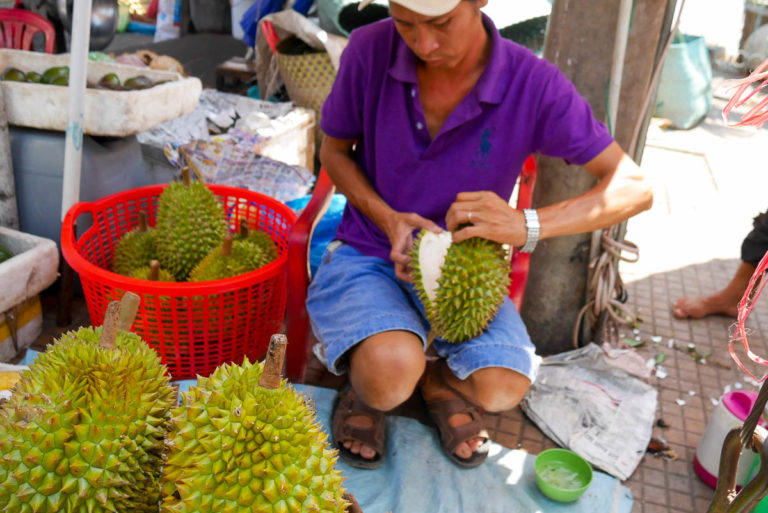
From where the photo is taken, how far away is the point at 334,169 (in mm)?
2537

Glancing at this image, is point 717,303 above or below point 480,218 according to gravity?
below

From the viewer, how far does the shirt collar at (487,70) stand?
7.23 feet

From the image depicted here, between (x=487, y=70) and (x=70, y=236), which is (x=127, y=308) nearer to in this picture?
(x=70, y=236)

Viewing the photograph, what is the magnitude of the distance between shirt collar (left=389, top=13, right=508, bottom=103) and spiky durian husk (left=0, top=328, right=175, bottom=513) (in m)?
1.47

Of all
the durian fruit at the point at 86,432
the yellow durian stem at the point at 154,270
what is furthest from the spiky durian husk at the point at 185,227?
the durian fruit at the point at 86,432

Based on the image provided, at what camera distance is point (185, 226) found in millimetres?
2453

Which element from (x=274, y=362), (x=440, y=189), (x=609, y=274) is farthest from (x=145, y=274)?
(x=609, y=274)

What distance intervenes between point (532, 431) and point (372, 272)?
3.32ft

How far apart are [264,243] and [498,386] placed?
111cm

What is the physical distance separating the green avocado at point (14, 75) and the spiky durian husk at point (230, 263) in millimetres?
1416

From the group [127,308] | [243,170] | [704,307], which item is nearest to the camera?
[127,308]

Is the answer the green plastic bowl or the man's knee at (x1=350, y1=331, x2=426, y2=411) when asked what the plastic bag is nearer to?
the man's knee at (x1=350, y1=331, x2=426, y2=411)

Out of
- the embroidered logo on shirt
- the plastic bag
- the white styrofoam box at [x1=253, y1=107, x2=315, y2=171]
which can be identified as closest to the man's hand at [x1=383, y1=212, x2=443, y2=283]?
the embroidered logo on shirt

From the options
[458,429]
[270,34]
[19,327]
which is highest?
[270,34]
